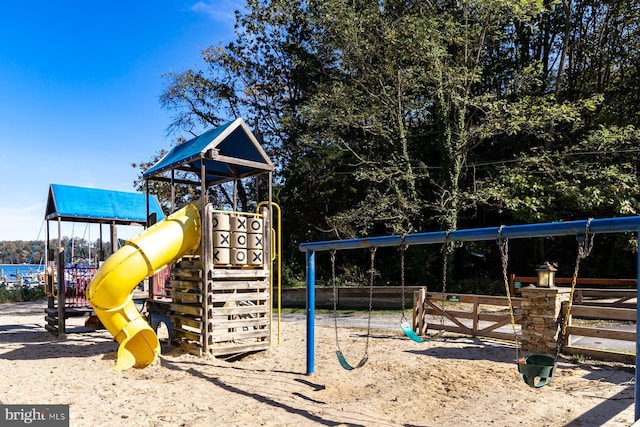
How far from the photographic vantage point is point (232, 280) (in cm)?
941

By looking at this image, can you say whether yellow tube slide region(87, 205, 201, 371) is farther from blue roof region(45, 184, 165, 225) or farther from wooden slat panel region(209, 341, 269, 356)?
blue roof region(45, 184, 165, 225)

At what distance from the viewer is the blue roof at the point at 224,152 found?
935 cm

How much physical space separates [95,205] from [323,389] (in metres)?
9.88

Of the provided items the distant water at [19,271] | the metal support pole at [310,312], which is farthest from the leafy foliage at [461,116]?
the distant water at [19,271]

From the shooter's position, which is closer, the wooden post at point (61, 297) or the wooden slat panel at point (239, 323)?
the wooden slat panel at point (239, 323)

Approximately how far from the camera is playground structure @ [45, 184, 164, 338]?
1203 centimetres

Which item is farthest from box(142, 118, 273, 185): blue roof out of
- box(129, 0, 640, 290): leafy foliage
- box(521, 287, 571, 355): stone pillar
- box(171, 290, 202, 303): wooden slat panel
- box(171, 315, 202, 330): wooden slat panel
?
box(129, 0, 640, 290): leafy foliage

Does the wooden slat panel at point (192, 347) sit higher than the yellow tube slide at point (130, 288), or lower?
lower

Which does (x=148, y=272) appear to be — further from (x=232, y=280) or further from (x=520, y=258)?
(x=520, y=258)

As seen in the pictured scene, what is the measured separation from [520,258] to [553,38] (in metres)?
10.4

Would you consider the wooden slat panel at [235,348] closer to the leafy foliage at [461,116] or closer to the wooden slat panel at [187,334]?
the wooden slat panel at [187,334]

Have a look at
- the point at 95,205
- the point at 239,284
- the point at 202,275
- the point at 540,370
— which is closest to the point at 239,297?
the point at 239,284

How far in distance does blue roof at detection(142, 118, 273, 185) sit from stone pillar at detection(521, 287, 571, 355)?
5634 mm

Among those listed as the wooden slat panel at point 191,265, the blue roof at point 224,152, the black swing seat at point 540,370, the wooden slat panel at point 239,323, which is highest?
the blue roof at point 224,152
